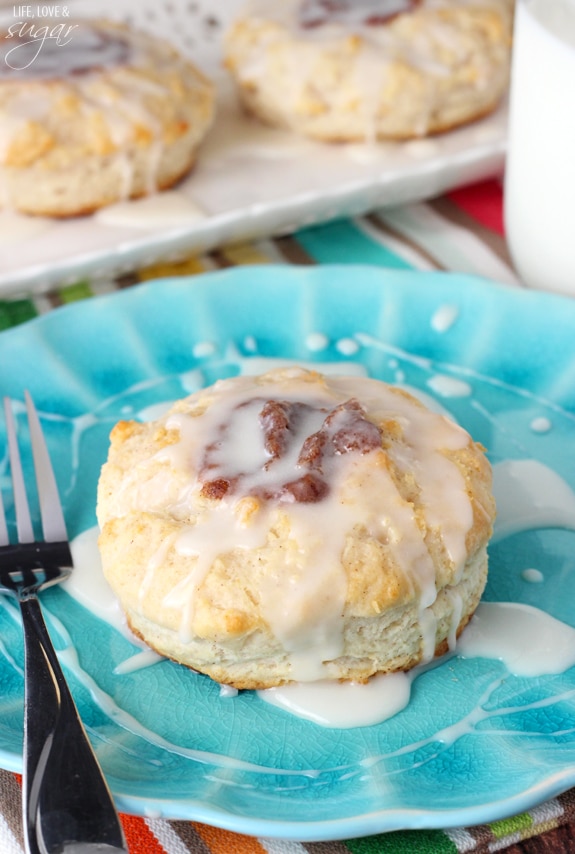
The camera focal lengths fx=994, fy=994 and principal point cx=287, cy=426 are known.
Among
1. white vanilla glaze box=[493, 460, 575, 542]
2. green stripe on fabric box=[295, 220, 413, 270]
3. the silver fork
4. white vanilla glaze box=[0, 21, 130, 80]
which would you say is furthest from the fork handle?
white vanilla glaze box=[0, 21, 130, 80]

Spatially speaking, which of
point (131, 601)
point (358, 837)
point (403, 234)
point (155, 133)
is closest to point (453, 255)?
point (403, 234)

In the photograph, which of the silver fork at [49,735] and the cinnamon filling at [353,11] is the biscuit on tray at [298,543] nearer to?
the silver fork at [49,735]

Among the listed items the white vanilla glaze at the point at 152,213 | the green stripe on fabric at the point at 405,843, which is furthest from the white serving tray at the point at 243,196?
the green stripe on fabric at the point at 405,843

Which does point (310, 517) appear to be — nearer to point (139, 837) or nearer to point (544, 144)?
point (139, 837)

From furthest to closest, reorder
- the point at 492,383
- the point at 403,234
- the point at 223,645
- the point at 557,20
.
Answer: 1. the point at 403,234
2. the point at 557,20
3. the point at 492,383
4. the point at 223,645

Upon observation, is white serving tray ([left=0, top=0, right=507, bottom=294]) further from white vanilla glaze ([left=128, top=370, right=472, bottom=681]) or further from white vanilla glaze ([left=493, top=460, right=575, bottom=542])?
white vanilla glaze ([left=493, top=460, right=575, bottom=542])

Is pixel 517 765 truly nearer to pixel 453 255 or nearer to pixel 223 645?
pixel 223 645
